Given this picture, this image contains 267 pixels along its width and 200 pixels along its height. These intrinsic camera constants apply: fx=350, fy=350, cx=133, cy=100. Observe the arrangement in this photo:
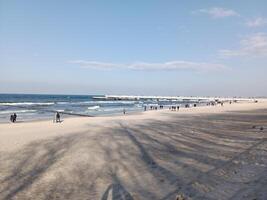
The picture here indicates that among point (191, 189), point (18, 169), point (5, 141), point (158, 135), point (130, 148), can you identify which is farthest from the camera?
point (158, 135)

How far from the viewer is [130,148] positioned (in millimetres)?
18281

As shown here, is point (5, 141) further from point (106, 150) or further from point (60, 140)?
point (106, 150)

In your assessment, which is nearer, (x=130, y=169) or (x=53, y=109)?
(x=130, y=169)

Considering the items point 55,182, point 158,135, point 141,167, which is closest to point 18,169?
point 55,182

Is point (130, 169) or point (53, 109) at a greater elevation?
point (130, 169)

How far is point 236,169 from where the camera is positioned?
45.5ft

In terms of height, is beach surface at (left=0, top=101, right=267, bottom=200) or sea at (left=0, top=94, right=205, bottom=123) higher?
beach surface at (left=0, top=101, right=267, bottom=200)

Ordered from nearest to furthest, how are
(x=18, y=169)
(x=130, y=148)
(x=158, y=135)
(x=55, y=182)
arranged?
(x=55, y=182), (x=18, y=169), (x=130, y=148), (x=158, y=135)

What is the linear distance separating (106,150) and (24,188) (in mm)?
6291

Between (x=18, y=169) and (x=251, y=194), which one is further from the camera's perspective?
(x=18, y=169)

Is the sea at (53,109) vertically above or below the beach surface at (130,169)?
below

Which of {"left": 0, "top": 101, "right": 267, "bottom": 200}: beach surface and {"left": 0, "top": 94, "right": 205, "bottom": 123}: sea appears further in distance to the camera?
{"left": 0, "top": 94, "right": 205, "bottom": 123}: sea

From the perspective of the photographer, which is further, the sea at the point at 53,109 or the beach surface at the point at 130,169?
the sea at the point at 53,109

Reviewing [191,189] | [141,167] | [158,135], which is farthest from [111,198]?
[158,135]
